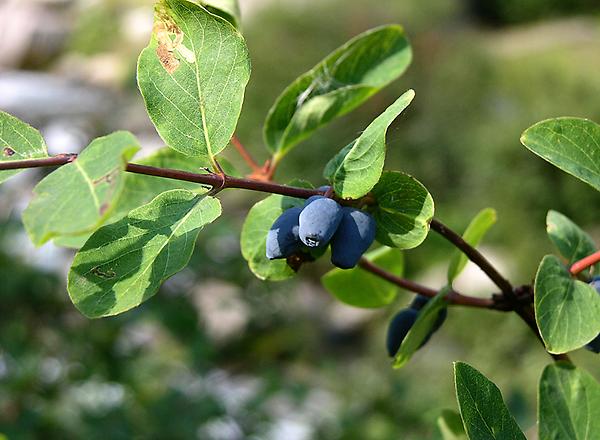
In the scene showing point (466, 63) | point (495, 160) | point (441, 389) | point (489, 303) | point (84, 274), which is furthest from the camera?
point (466, 63)

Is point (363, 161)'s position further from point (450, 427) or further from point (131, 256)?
point (450, 427)

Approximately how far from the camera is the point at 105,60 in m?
9.19

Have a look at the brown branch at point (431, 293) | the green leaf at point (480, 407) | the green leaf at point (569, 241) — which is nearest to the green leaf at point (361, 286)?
the brown branch at point (431, 293)

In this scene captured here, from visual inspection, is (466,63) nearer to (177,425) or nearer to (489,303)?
(177,425)

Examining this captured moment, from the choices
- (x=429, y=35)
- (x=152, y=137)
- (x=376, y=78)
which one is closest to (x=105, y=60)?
(x=152, y=137)

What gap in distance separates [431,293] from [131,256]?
10.9 inches

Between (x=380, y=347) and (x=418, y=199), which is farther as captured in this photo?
(x=380, y=347)

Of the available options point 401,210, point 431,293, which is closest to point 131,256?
point 401,210

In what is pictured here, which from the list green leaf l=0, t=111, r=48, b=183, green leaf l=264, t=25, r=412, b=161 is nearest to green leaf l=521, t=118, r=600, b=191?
green leaf l=264, t=25, r=412, b=161

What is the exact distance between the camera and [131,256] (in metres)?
0.46

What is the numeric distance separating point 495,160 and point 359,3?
3.26 m

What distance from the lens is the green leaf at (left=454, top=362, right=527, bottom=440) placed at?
0.44m

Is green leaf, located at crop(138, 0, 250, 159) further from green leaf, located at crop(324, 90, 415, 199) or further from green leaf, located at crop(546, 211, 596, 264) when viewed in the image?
green leaf, located at crop(546, 211, 596, 264)

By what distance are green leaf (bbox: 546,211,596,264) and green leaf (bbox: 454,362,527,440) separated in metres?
0.20
